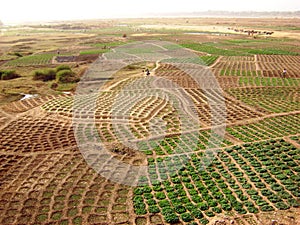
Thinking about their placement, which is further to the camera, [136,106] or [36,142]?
[136,106]

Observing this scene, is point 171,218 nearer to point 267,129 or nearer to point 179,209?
point 179,209

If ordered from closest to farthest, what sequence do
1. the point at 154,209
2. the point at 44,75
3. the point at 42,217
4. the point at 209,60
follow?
the point at 42,217, the point at 154,209, the point at 44,75, the point at 209,60

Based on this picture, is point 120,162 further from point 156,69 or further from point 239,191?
point 156,69

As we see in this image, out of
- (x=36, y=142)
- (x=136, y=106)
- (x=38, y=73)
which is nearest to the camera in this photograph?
(x=36, y=142)

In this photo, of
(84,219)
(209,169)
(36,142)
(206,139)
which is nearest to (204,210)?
(209,169)

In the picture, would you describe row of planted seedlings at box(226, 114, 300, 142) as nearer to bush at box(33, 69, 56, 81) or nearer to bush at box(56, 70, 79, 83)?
bush at box(56, 70, 79, 83)

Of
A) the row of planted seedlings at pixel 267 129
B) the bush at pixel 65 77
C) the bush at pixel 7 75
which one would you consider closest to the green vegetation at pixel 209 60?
the bush at pixel 65 77

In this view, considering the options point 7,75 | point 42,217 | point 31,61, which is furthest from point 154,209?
point 31,61
